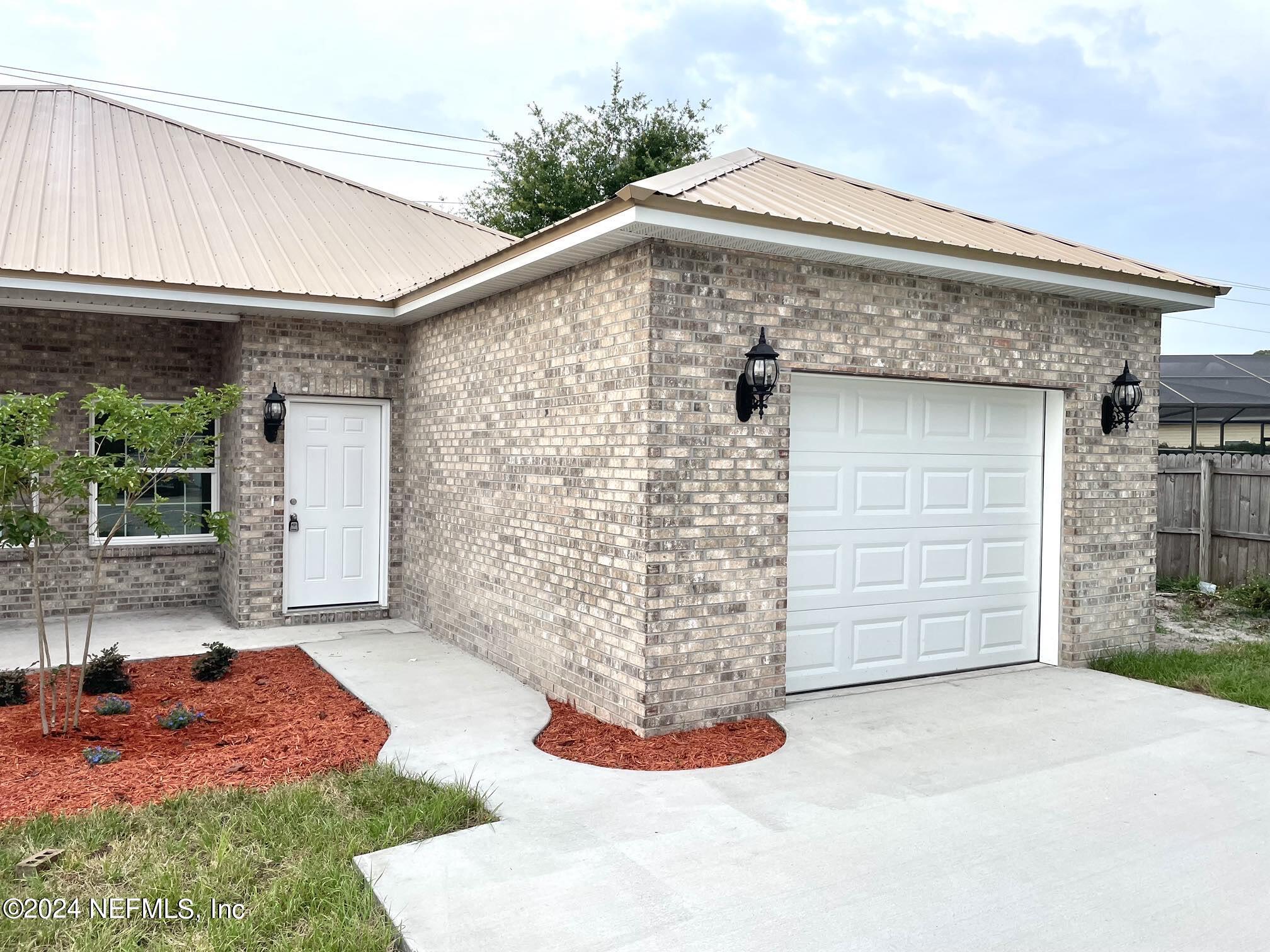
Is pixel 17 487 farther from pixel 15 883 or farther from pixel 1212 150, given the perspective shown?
pixel 1212 150

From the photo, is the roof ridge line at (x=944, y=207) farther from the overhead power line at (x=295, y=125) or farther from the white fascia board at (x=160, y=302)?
the overhead power line at (x=295, y=125)

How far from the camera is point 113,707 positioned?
19.5ft

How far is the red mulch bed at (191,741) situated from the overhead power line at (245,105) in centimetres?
1797

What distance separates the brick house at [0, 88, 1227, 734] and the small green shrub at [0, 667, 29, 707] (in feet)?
8.06

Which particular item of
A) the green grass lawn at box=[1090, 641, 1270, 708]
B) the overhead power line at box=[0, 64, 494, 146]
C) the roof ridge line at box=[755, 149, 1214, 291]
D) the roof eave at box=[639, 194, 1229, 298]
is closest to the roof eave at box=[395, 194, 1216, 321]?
the roof eave at box=[639, 194, 1229, 298]

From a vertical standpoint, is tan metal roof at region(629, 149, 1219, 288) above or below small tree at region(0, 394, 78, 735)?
above

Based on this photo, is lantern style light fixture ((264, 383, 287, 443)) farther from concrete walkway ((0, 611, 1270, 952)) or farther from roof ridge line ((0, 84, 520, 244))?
roof ridge line ((0, 84, 520, 244))

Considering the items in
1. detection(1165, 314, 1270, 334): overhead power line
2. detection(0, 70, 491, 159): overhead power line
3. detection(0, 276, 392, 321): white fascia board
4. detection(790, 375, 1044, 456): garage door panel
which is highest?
detection(0, 70, 491, 159): overhead power line

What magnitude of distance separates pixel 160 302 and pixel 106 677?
A: 3.31m

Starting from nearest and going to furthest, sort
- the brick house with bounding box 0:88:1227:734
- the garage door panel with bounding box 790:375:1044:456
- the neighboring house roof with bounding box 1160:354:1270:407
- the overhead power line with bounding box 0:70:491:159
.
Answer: the brick house with bounding box 0:88:1227:734, the garage door panel with bounding box 790:375:1044:456, the neighboring house roof with bounding box 1160:354:1270:407, the overhead power line with bounding box 0:70:491:159

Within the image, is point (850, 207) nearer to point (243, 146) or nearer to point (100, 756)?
point (100, 756)

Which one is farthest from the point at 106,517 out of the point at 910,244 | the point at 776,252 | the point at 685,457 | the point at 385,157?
the point at 385,157

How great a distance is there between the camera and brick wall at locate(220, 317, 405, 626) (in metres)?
8.64

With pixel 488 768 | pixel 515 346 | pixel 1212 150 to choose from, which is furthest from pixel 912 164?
pixel 488 768
